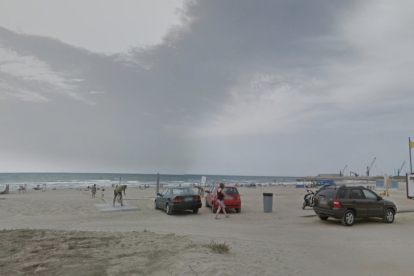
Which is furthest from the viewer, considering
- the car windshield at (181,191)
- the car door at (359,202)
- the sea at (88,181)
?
the sea at (88,181)

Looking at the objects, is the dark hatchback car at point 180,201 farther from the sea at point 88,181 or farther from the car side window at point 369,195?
the sea at point 88,181

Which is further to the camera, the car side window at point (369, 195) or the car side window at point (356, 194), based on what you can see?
the car side window at point (369, 195)

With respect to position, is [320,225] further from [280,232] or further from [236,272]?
[236,272]

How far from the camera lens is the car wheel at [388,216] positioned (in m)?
11.8

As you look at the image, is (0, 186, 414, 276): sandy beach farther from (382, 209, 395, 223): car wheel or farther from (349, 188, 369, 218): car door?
(382, 209, 395, 223): car wheel

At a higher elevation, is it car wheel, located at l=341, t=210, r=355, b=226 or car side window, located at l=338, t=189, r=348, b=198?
car side window, located at l=338, t=189, r=348, b=198

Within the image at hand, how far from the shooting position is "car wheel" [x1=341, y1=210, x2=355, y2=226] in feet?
36.0

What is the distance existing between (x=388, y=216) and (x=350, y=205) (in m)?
2.18

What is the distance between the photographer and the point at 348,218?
436 inches

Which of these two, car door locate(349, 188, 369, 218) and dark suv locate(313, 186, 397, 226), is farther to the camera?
car door locate(349, 188, 369, 218)

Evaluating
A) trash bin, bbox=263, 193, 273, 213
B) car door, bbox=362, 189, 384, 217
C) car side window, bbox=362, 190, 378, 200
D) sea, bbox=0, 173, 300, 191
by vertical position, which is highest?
car side window, bbox=362, 190, 378, 200

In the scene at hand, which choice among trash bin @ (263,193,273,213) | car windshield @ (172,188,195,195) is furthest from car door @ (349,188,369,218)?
car windshield @ (172,188,195,195)

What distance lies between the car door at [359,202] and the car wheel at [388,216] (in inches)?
40.9

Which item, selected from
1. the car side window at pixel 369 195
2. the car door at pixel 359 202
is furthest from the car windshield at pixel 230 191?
the car side window at pixel 369 195
